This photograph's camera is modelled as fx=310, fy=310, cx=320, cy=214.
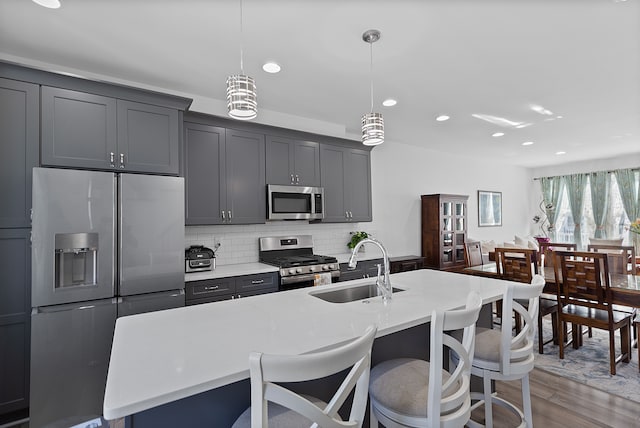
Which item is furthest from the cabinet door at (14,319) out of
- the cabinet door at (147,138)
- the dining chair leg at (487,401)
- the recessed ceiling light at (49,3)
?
the dining chair leg at (487,401)

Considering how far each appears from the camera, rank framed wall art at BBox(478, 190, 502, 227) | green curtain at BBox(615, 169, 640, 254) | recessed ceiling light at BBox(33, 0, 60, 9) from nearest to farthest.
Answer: recessed ceiling light at BBox(33, 0, 60, 9)
green curtain at BBox(615, 169, 640, 254)
framed wall art at BBox(478, 190, 502, 227)

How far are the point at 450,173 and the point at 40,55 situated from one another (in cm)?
638

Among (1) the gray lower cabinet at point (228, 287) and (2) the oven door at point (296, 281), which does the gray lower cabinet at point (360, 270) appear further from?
(1) the gray lower cabinet at point (228, 287)

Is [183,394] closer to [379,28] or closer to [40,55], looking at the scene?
A: [379,28]

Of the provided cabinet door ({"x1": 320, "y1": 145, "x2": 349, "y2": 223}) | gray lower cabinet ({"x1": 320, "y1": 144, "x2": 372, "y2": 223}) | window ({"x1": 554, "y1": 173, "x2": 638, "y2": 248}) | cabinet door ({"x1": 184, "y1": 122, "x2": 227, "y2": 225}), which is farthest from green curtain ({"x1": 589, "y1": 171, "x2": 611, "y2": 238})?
cabinet door ({"x1": 184, "y1": 122, "x2": 227, "y2": 225})

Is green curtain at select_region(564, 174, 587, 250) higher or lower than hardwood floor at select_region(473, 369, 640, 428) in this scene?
higher

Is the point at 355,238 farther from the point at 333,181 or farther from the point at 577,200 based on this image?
the point at 577,200

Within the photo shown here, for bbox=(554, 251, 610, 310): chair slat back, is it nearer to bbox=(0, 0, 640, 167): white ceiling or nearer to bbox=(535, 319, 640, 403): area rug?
bbox=(535, 319, 640, 403): area rug

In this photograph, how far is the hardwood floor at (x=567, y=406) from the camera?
2.09 metres

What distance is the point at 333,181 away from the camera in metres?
4.20

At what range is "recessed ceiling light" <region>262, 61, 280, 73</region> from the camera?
106 inches

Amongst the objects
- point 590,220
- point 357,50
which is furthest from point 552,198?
point 357,50

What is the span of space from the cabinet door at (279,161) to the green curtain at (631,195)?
7.67 meters

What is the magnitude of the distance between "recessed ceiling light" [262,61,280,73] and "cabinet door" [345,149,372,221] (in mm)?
1819
